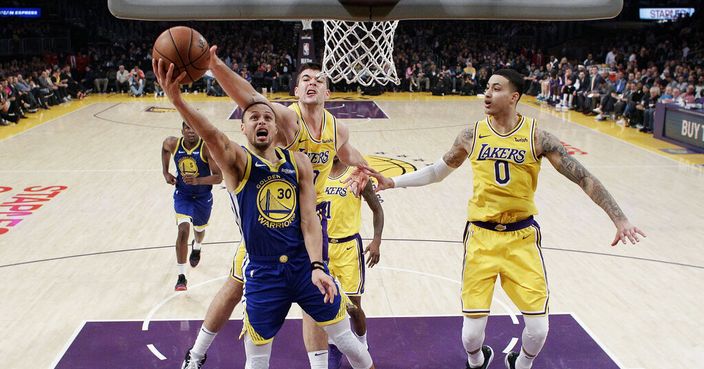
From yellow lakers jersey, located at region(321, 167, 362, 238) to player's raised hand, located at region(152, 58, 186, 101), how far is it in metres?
1.60

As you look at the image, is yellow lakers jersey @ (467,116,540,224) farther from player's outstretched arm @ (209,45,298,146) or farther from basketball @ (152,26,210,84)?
basketball @ (152,26,210,84)

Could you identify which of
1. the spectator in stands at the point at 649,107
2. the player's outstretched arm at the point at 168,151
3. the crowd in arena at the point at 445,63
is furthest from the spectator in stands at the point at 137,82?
the player's outstretched arm at the point at 168,151

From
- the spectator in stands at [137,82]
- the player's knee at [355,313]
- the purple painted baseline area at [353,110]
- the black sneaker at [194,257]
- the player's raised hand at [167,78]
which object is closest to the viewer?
the player's raised hand at [167,78]

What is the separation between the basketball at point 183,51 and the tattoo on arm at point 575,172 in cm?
208

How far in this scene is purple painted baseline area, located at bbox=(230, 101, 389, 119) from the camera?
18.1 m

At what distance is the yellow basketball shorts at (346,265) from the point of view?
15.6 ft

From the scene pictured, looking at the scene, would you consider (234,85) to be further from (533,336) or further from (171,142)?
(171,142)

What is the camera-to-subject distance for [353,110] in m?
19.3

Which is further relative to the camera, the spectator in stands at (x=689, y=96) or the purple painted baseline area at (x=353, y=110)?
the purple painted baseline area at (x=353, y=110)

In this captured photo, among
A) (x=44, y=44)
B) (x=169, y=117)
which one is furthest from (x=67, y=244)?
(x=44, y=44)

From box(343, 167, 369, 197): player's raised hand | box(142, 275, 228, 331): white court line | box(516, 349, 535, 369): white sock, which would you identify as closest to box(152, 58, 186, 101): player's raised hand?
box(343, 167, 369, 197): player's raised hand

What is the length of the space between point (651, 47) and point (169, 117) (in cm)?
1540

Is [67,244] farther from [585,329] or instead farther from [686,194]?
[686,194]

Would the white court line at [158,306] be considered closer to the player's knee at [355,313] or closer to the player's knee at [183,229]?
the player's knee at [183,229]
